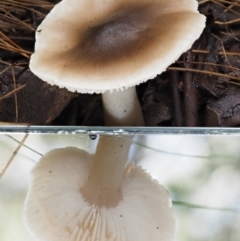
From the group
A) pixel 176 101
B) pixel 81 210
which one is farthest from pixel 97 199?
pixel 176 101

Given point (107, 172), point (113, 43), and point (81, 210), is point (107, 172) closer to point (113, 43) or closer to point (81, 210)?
point (81, 210)

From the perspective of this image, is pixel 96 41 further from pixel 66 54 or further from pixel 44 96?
pixel 44 96

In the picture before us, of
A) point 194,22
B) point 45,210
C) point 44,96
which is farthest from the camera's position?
point 44,96

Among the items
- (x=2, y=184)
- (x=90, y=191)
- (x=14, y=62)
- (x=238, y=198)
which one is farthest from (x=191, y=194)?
(x=14, y=62)

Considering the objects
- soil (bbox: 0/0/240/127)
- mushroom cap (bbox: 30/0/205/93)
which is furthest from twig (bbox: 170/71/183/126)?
mushroom cap (bbox: 30/0/205/93)

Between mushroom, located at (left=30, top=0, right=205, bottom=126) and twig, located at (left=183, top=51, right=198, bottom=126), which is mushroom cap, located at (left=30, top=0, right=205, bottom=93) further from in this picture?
twig, located at (left=183, top=51, right=198, bottom=126)

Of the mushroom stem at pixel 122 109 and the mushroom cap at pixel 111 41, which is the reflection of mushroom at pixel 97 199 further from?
the mushroom cap at pixel 111 41

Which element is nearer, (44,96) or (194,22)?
(194,22)
